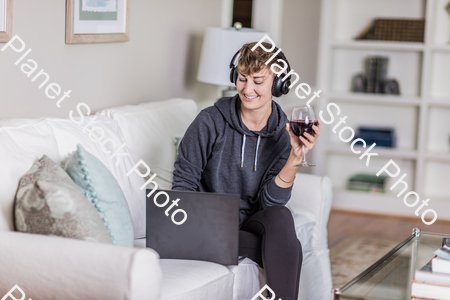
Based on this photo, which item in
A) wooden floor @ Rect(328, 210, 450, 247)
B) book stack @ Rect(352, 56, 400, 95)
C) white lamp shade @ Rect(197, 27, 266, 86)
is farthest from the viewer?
book stack @ Rect(352, 56, 400, 95)

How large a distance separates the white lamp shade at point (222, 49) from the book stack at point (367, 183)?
1.84 m

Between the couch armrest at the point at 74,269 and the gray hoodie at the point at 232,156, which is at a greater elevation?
the gray hoodie at the point at 232,156

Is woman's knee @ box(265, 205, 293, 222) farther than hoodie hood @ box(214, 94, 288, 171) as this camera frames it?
No

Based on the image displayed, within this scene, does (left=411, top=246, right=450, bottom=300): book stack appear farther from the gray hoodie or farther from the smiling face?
the smiling face

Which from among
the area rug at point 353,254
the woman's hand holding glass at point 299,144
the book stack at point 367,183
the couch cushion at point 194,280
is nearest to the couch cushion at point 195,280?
the couch cushion at point 194,280

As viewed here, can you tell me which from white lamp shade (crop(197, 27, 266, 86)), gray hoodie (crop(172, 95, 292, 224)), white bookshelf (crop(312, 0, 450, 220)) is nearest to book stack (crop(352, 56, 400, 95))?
white bookshelf (crop(312, 0, 450, 220))

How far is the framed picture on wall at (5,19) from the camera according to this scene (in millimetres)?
1875

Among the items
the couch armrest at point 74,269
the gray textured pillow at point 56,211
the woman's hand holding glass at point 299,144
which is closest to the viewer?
the couch armrest at point 74,269

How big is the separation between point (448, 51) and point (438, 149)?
0.74m

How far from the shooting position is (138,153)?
232cm

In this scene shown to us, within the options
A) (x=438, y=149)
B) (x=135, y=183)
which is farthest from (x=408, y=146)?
(x=135, y=183)

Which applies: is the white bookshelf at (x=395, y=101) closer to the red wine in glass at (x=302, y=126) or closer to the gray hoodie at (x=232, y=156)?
the gray hoodie at (x=232, y=156)

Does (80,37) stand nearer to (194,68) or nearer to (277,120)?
(277,120)

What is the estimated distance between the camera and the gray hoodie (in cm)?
210
